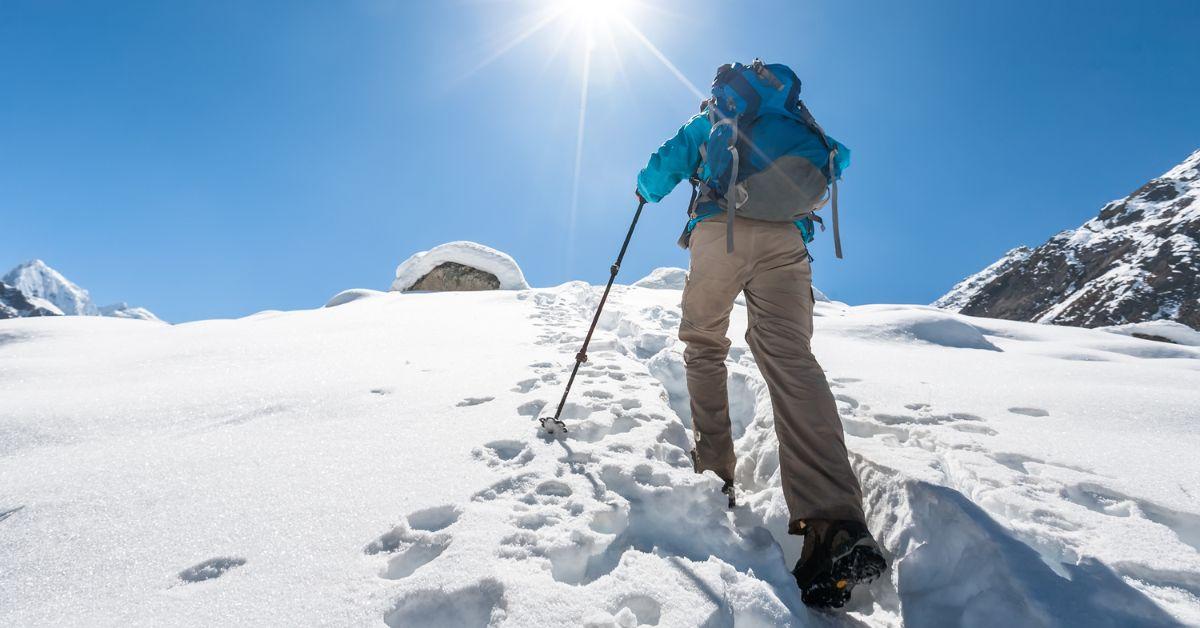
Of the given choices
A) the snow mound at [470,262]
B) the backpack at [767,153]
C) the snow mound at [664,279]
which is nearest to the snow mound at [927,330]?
the backpack at [767,153]

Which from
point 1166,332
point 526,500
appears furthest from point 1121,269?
point 526,500

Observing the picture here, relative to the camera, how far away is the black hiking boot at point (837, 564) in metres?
1.94

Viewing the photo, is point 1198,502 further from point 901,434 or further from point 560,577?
point 560,577

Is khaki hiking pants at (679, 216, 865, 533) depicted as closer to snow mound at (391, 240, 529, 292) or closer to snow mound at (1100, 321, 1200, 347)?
snow mound at (1100, 321, 1200, 347)

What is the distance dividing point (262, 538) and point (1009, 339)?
10.3 meters

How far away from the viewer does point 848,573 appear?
1939mm

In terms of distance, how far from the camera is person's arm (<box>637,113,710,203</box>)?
3.13 metres

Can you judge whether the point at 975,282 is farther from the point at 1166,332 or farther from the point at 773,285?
the point at 773,285

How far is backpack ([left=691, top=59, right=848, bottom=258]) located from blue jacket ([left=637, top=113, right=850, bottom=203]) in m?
0.24

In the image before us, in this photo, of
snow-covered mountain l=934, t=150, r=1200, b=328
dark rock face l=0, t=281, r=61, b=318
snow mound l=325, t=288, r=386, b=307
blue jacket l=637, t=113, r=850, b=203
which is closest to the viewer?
blue jacket l=637, t=113, r=850, b=203

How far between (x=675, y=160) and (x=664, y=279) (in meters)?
17.1

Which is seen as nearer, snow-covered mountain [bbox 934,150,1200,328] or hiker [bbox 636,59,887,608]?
hiker [bbox 636,59,887,608]

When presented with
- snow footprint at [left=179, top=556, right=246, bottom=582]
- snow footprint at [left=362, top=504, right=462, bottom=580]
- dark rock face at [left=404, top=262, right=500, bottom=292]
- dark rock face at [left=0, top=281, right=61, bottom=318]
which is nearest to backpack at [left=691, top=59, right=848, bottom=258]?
snow footprint at [left=362, top=504, right=462, bottom=580]

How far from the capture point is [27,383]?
390cm
